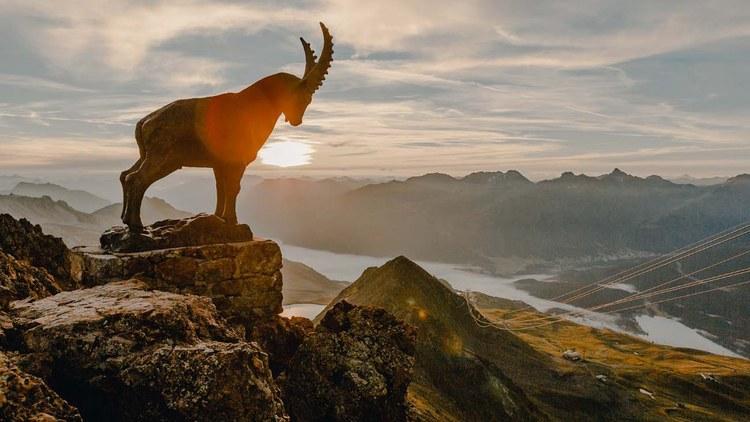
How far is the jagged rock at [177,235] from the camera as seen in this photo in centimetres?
1424

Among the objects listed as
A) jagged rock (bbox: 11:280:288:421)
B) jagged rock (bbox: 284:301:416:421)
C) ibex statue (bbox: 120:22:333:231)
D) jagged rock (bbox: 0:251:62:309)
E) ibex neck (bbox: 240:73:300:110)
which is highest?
ibex neck (bbox: 240:73:300:110)

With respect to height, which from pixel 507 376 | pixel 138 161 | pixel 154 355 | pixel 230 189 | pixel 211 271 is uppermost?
pixel 138 161

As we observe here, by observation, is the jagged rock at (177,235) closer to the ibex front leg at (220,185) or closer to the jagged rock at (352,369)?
the ibex front leg at (220,185)

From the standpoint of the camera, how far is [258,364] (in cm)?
922

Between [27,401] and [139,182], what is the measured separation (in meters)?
9.32

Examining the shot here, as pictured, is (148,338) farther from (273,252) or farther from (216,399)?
(273,252)

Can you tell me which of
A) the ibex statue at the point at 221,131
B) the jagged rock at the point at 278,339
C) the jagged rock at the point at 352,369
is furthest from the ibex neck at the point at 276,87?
the jagged rock at the point at 352,369

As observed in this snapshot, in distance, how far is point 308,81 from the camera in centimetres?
1706

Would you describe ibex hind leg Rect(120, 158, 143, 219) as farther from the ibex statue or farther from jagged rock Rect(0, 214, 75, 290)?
jagged rock Rect(0, 214, 75, 290)

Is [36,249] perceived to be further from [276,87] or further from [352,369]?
[352,369]

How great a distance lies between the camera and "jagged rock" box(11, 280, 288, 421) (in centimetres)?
821

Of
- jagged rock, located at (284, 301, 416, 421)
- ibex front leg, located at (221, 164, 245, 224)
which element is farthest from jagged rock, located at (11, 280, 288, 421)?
ibex front leg, located at (221, 164, 245, 224)

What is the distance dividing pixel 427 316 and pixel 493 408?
25.1 metres

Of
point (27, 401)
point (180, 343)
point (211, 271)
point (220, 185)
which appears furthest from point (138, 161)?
point (27, 401)
